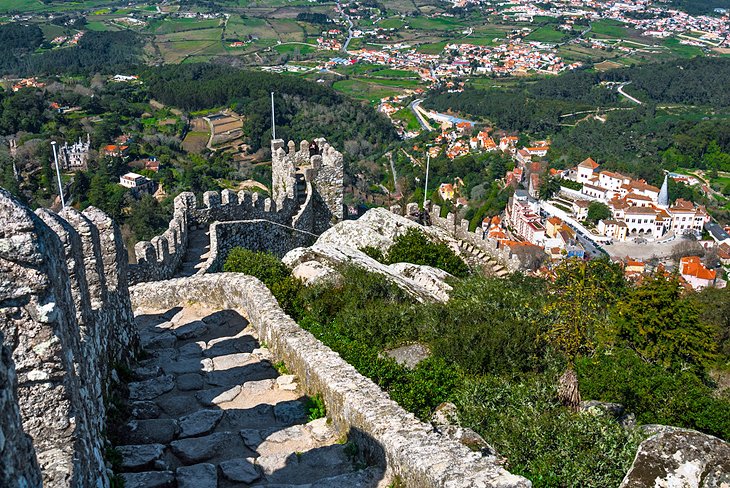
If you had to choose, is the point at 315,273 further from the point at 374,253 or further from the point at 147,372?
the point at 147,372

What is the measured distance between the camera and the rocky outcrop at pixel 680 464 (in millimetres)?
5418

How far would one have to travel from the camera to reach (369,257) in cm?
1398

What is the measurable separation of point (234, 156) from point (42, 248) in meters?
52.2

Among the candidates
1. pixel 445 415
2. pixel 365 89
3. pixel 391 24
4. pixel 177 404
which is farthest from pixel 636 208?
pixel 391 24

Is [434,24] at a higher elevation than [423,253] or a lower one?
lower

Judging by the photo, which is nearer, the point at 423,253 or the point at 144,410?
the point at 144,410

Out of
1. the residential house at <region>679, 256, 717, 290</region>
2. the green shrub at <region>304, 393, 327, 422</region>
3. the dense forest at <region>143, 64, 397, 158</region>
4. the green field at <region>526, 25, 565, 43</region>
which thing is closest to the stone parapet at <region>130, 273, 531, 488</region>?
the green shrub at <region>304, 393, 327, 422</region>

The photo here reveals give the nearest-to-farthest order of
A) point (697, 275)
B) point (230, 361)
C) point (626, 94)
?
1. point (230, 361)
2. point (697, 275)
3. point (626, 94)

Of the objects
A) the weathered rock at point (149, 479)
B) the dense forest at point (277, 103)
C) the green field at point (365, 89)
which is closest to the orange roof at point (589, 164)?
the dense forest at point (277, 103)

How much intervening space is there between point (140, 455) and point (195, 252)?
28.0ft

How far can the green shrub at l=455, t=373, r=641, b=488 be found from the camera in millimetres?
Result: 5867

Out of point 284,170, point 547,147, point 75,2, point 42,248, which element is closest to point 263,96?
point 547,147

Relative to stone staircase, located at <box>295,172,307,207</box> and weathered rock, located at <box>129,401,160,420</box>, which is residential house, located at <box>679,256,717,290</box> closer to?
stone staircase, located at <box>295,172,307,207</box>

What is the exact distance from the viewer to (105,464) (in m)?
4.80
